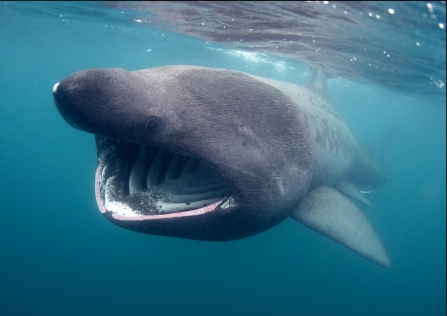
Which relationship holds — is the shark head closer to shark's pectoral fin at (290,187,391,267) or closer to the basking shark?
the basking shark

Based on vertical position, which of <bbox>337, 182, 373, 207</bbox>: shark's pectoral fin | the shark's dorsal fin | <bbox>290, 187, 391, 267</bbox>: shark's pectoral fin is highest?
the shark's dorsal fin

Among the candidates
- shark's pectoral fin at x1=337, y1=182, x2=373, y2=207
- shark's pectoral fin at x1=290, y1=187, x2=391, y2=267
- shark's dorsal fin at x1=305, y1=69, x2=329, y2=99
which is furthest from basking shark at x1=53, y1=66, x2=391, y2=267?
shark's dorsal fin at x1=305, y1=69, x2=329, y2=99

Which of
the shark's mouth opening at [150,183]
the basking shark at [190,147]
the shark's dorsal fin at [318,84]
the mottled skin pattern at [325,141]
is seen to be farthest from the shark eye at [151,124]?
the shark's dorsal fin at [318,84]

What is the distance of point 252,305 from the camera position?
17312 millimetres

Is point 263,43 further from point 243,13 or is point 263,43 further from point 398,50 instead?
point 398,50

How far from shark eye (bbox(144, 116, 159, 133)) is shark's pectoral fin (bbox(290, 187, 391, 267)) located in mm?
3490

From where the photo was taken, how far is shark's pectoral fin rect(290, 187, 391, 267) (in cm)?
629

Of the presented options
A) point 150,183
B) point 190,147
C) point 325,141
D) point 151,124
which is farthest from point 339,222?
point 151,124

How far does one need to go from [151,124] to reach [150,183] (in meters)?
1.21

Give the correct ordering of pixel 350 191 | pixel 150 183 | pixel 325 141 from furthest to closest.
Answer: pixel 350 191
pixel 325 141
pixel 150 183

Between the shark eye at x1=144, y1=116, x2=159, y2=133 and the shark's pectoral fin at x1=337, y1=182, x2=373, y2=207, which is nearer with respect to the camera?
the shark eye at x1=144, y1=116, x2=159, y2=133

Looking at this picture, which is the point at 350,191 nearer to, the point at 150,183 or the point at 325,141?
the point at 325,141

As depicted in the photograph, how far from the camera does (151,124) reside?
361 centimetres

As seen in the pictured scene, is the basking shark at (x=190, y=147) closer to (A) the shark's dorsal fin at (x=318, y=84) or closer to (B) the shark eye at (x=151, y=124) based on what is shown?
(B) the shark eye at (x=151, y=124)
